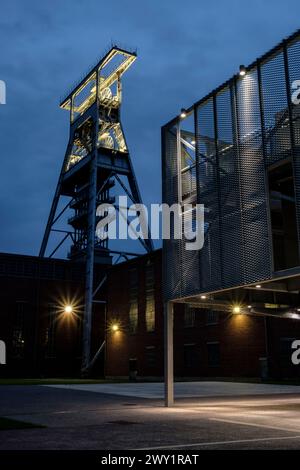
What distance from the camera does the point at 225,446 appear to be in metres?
8.89

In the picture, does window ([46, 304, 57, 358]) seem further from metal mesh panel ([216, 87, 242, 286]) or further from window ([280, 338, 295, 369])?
metal mesh panel ([216, 87, 242, 286])

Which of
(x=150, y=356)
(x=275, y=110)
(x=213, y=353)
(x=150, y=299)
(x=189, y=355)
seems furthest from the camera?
(x=150, y=299)

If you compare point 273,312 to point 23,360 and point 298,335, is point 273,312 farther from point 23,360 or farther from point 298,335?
point 23,360

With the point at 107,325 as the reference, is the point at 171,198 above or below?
above

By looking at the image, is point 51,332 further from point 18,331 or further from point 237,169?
point 237,169

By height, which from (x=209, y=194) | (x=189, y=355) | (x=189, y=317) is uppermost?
(x=209, y=194)

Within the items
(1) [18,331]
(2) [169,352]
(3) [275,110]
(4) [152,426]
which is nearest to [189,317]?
(1) [18,331]

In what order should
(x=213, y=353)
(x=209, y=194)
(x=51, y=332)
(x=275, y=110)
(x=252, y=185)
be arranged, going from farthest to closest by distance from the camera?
(x=51, y=332) → (x=213, y=353) → (x=209, y=194) → (x=252, y=185) → (x=275, y=110)

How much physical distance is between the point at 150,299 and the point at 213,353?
942 cm

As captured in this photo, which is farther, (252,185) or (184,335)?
(184,335)

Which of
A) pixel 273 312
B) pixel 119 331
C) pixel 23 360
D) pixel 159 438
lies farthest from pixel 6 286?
pixel 159 438

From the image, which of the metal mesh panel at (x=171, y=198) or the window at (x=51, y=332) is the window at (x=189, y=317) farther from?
the metal mesh panel at (x=171, y=198)

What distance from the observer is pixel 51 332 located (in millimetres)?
54719

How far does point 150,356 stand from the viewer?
48.0 meters
